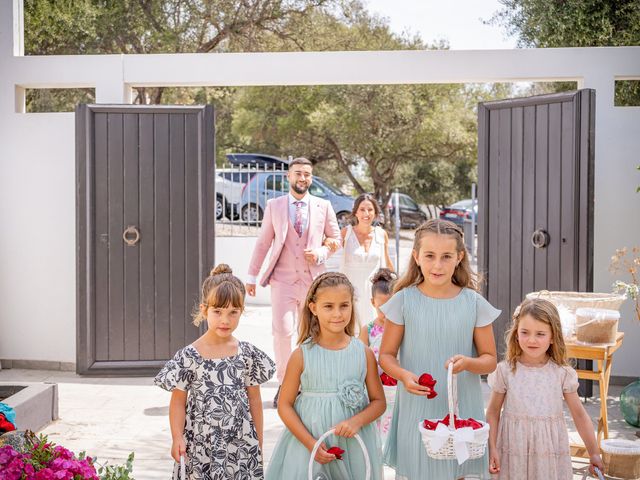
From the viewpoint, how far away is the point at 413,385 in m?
2.83

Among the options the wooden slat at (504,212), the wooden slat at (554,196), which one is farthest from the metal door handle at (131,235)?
the wooden slat at (554,196)

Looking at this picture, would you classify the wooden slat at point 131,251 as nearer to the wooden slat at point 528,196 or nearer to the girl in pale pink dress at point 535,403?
the wooden slat at point 528,196

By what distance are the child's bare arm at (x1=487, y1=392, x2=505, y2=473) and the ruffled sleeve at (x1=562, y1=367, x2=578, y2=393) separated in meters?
0.24

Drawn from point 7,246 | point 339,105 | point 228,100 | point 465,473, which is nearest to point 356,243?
point 7,246

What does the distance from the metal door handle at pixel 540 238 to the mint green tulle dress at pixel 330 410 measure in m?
3.53

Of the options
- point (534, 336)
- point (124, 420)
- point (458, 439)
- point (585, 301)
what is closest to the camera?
point (458, 439)

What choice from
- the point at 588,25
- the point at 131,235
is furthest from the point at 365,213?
the point at 588,25

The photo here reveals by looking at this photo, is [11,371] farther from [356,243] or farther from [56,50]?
[56,50]

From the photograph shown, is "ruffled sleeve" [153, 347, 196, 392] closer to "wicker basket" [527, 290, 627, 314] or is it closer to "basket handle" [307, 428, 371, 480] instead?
"basket handle" [307, 428, 371, 480]

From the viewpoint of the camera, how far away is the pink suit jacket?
19.0ft

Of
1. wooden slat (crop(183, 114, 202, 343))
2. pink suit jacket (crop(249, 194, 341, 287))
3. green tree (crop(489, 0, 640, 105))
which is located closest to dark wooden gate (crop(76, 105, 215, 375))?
wooden slat (crop(183, 114, 202, 343))

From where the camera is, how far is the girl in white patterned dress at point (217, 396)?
3123mm

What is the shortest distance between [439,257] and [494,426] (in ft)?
2.39

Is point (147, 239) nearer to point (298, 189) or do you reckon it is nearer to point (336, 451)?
point (298, 189)
